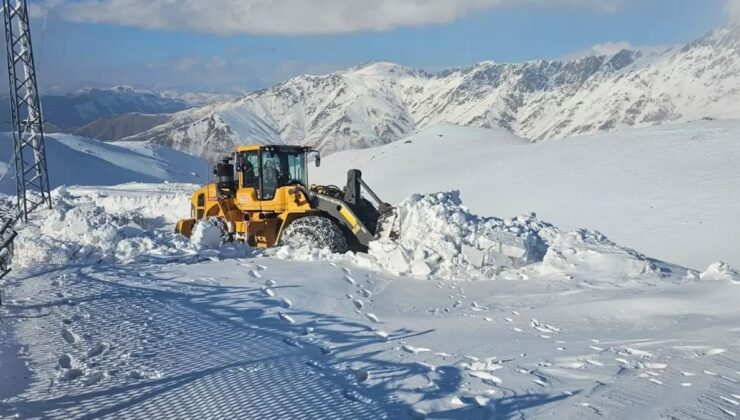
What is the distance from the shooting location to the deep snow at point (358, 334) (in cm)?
512

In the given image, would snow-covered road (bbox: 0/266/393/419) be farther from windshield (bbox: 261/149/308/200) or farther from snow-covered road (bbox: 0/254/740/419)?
windshield (bbox: 261/149/308/200)

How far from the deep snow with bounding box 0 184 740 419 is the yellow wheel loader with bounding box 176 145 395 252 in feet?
2.89

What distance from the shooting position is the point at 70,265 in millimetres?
9789

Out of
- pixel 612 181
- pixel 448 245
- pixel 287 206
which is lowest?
pixel 448 245

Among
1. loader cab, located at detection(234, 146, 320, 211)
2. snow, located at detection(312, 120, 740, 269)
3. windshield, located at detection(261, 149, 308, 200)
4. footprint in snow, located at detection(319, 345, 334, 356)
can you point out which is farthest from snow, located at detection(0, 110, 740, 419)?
windshield, located at detection(261, 149, 308, 200)

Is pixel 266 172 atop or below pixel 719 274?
atop

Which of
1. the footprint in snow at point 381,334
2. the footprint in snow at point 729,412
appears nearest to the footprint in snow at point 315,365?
the footprint in snow at point 381,334

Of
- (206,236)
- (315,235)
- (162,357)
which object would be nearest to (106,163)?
(206,236)

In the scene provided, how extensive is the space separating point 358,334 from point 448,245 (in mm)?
3790

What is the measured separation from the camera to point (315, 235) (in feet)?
38.3

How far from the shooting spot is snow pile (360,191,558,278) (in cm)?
1038

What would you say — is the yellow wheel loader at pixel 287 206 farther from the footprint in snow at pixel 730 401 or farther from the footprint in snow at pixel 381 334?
the footprint in snow at pixel 730 401

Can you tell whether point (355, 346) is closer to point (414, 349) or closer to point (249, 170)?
point (414, 349)

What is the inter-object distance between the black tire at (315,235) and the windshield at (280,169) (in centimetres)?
164
